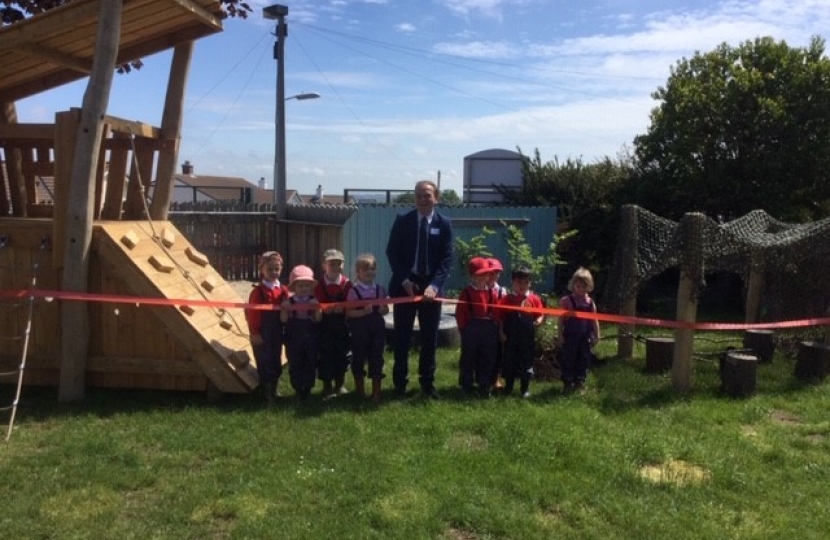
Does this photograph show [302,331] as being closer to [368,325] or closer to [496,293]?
[368,325]

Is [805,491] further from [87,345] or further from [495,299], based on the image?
[87,345]

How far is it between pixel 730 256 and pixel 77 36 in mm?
7053

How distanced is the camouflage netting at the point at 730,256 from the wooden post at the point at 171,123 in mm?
5234

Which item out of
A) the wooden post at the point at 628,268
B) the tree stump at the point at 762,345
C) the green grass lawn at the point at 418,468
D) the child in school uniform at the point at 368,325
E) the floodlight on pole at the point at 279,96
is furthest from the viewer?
the floodlight on pole at the point at 279,96

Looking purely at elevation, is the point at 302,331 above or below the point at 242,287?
above

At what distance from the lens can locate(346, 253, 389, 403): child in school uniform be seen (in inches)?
270

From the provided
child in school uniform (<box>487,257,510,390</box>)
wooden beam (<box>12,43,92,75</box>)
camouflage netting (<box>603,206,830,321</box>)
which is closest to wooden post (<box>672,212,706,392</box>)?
camouflage netting (<box>603,206,830,321</box>)

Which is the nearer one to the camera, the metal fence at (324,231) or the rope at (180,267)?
the rope at (180,267)

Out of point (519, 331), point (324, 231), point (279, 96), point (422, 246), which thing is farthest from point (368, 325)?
point (279, 96)

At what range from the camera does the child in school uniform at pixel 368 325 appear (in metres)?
6.85

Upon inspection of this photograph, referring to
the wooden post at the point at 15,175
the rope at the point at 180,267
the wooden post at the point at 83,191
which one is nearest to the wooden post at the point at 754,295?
the rope at the point at 180,267

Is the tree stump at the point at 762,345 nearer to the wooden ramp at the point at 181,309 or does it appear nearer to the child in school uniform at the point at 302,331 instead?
the child in school uniform at the point at 302,331

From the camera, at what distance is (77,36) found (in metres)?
7.17

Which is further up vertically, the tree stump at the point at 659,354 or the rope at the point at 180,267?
the rope at the point at 180,267
